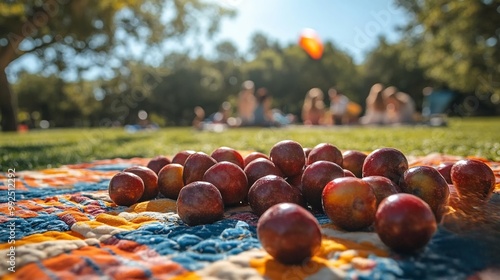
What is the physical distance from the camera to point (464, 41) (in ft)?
79.8

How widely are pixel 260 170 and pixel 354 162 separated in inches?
29.4

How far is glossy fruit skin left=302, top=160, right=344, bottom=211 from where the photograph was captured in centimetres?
229

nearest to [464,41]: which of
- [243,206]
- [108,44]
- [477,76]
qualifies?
[477,76]

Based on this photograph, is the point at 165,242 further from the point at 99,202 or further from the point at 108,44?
the point at 108,44

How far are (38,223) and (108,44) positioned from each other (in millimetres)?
19301

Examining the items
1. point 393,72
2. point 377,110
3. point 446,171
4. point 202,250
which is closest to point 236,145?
point 446,171

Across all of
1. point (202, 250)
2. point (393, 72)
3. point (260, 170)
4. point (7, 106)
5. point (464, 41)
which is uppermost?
point (393, 72)

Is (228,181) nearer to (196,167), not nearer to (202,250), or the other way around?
(196,167)

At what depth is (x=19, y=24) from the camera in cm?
1563

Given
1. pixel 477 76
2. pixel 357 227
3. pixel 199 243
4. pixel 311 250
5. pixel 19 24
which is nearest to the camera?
pixel 311 250

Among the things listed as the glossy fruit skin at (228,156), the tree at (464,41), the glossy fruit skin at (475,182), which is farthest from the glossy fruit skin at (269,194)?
the tree at (464,41)

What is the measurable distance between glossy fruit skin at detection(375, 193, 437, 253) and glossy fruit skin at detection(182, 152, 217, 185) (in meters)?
1.32

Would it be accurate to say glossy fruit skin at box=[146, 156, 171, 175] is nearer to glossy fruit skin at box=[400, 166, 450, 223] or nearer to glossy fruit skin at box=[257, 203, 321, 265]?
glossy fruit skin at box=[257, 203, 321, 265]

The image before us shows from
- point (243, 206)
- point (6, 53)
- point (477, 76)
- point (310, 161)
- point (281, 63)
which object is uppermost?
point (281, 63)
